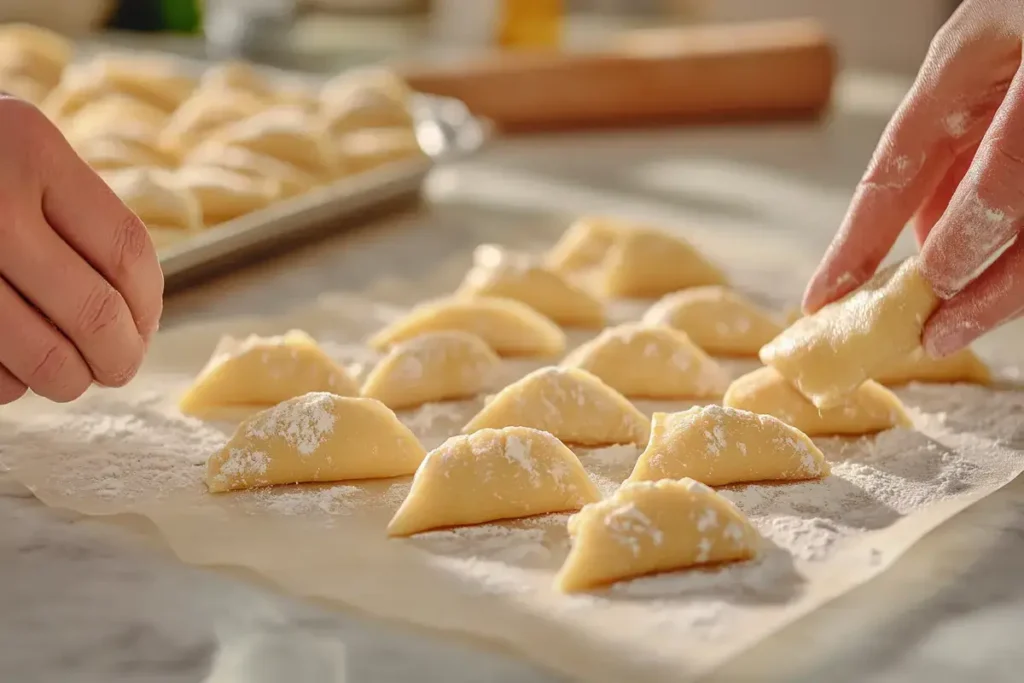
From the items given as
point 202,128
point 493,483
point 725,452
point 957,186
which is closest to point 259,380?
point 493,483

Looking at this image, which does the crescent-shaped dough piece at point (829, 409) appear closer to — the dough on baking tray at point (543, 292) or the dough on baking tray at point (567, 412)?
the dough on baking tray at point (567, 412)

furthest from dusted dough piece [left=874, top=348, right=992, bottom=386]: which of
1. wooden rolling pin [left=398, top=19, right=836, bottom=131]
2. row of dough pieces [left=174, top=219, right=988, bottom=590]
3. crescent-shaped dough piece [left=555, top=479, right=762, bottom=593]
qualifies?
wooden rolling pin [left=398, top=19, right=836, bottom=131]

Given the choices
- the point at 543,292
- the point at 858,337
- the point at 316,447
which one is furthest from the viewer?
the point at 543,292

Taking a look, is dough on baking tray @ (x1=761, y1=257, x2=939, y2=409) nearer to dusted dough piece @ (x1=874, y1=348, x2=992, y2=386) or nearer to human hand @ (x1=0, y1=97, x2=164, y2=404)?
dusted dough piece @ (x1=874, y1=348, x2=992, y2=386)

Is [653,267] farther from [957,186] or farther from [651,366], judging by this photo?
[957,186]

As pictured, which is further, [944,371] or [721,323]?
[721,323]

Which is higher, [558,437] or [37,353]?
[37,353]

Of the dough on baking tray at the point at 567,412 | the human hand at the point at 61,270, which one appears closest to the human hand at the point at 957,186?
the dough on baking tray at the point at 567,412

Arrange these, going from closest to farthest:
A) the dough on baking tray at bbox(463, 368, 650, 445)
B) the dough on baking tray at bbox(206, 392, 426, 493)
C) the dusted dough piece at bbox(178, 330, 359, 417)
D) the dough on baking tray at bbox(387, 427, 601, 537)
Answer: the dough on baking tray at bbox(387, 427, 601, 537), the dough on baking tray at bbox(206, 392, 426, 493), the dough on baking tray at bbox(463, 368, 650, 445), the dusted dough piece at bbox(178, 330, 359, 417)
